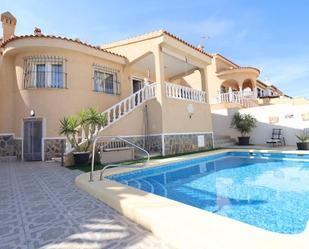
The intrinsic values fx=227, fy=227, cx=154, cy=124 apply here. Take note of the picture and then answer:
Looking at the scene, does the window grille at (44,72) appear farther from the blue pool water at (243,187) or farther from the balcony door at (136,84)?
the blue pool water at (243,187)

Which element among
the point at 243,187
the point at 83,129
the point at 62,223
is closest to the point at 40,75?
the point at 83,129

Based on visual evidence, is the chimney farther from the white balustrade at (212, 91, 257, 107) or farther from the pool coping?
the white balustrade at (212, 91, 257, 107)

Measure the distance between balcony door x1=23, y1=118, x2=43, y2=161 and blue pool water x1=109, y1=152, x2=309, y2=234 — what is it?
681cm

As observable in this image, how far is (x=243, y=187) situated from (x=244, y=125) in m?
12.8

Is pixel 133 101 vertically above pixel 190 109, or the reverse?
pixel 133 101

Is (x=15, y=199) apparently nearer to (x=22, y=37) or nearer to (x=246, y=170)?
(x=246, y=170)

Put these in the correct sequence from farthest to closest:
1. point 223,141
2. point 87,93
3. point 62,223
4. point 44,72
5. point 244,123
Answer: point 223,141
point 244,123
point 87,93
point 44,72
point 62,223

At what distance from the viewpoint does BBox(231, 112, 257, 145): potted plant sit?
1911cm

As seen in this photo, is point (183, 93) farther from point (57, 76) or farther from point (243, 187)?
point (243, 187)

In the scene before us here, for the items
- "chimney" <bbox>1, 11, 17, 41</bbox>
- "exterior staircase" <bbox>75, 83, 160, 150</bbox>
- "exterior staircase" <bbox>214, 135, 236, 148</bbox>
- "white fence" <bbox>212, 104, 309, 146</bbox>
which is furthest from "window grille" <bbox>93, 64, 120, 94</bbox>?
"white fence" <bbox>212, 104, 309, 146</bbox>

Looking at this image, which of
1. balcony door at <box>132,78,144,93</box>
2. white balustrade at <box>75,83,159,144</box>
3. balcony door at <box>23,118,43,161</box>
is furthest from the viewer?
balcony door at <box>132,78,144,93</box>

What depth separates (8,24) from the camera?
15.6 m

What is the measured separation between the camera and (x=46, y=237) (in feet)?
11.4

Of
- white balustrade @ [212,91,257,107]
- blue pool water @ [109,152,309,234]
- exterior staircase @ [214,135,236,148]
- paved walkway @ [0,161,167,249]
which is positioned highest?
white balustrade @ [212,91,257,107]
